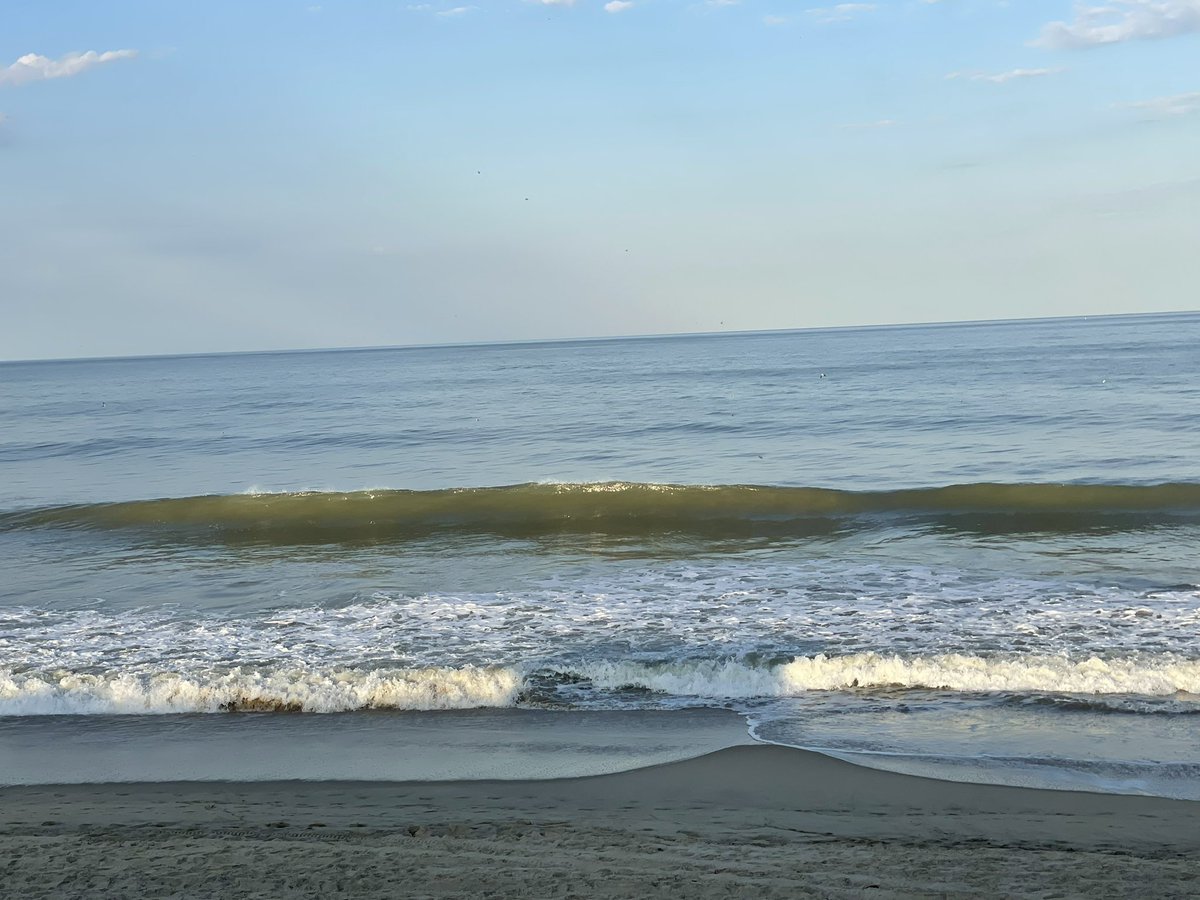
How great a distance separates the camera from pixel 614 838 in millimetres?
5352

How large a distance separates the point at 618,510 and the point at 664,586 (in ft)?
19.3

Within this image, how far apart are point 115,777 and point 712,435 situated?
78.2ft

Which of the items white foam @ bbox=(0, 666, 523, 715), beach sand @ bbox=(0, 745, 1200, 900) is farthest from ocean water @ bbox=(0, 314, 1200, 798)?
beach sand @ bbox=(0, 745, 1200, 900)

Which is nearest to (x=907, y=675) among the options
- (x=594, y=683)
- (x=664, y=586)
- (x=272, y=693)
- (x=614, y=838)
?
(x=594, y=683)

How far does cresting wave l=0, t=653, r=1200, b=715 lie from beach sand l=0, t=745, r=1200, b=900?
1.65 meters

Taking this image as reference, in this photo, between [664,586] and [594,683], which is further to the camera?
[664,586]

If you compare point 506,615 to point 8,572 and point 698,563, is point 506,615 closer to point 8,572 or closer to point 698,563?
point 698,563

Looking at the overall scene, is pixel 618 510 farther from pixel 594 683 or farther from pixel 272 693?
pixel 272 693

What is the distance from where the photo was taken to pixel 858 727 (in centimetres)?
717

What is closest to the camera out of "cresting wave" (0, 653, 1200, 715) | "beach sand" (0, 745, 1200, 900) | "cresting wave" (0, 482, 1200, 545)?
"beach sand" (0, 745, 1200, 900)

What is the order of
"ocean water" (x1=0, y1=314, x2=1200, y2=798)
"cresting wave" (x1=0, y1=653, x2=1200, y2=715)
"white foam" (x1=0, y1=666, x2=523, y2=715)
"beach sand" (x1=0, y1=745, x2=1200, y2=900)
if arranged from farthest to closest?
"white foam" (x1=0, y1=666, x2=523, y2=715) → "cresting wave" (x1=0, y1=653, x2=1200, y2=715) → "ocean water" (x1=0, y1=314, x2=1200, y2=798) → "beach sand" (x1=0, y1=745, x2=1200, y2=900)

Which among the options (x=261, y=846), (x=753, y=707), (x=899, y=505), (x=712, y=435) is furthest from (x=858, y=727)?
(x=712, y=435)

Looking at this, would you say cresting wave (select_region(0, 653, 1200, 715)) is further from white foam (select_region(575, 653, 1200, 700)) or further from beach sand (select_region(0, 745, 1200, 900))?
beach sand (select_region(0, 745, 1200, 900))

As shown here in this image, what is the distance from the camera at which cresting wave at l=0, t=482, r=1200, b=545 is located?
16500mm
